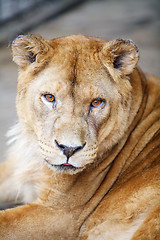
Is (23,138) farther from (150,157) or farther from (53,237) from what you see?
(150,157)

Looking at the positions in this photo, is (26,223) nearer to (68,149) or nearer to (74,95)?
(68,149)

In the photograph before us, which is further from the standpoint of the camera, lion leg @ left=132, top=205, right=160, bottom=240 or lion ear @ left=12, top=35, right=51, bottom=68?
lion ear @ left=12, top=35, right=51, bottom=68

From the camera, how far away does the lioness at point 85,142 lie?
2.60 metres

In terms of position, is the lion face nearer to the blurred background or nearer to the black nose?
the black nose

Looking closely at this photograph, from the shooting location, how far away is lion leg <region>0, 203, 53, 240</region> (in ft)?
9.12

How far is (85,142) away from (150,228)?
27.1 inches

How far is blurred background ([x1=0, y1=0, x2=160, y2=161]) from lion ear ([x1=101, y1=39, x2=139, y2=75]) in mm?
3213

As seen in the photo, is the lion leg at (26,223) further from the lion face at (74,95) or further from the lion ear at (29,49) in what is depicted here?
the lion ear at (29,49)

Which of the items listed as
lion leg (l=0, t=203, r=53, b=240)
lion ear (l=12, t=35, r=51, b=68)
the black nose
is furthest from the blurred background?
the black nose

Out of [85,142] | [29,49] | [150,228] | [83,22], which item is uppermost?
[29,49]

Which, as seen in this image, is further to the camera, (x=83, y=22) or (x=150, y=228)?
(x=83, y=22)

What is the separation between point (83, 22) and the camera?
9.15m

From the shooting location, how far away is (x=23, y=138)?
3158 millimetres

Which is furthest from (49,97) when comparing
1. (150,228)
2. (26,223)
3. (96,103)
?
(150,228)
